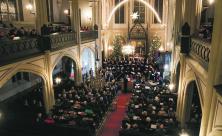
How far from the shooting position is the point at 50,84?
14.7 meters

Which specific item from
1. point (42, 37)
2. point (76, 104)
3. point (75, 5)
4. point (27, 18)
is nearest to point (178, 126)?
point (76, 104)

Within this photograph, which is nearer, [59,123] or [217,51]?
[217,51]

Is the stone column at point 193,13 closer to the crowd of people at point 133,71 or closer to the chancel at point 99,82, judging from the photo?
the chancel at point 99,82

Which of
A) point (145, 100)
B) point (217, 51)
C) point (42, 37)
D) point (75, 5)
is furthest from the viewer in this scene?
point (75, 5)

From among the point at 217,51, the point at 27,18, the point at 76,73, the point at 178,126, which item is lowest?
the point at 178,126

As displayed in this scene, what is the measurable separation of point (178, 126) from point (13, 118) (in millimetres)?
10384

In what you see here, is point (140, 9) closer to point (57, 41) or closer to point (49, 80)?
point (57, 41)

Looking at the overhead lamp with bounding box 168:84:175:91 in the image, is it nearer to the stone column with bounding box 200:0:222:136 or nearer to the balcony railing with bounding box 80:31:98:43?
the balcony railing with bounding box 80:31:98:43

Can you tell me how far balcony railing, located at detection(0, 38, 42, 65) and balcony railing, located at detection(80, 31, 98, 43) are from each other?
7.18 m

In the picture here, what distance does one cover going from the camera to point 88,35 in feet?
71.5

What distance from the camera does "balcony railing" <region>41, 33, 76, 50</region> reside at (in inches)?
547

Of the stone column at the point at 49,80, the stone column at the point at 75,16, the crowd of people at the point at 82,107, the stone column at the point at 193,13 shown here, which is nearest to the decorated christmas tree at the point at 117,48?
the crowd of people at the point at 82,107

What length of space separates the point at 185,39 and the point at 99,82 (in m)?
9.25

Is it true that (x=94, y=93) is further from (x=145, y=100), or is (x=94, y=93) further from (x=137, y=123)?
(x=137, y=123)
